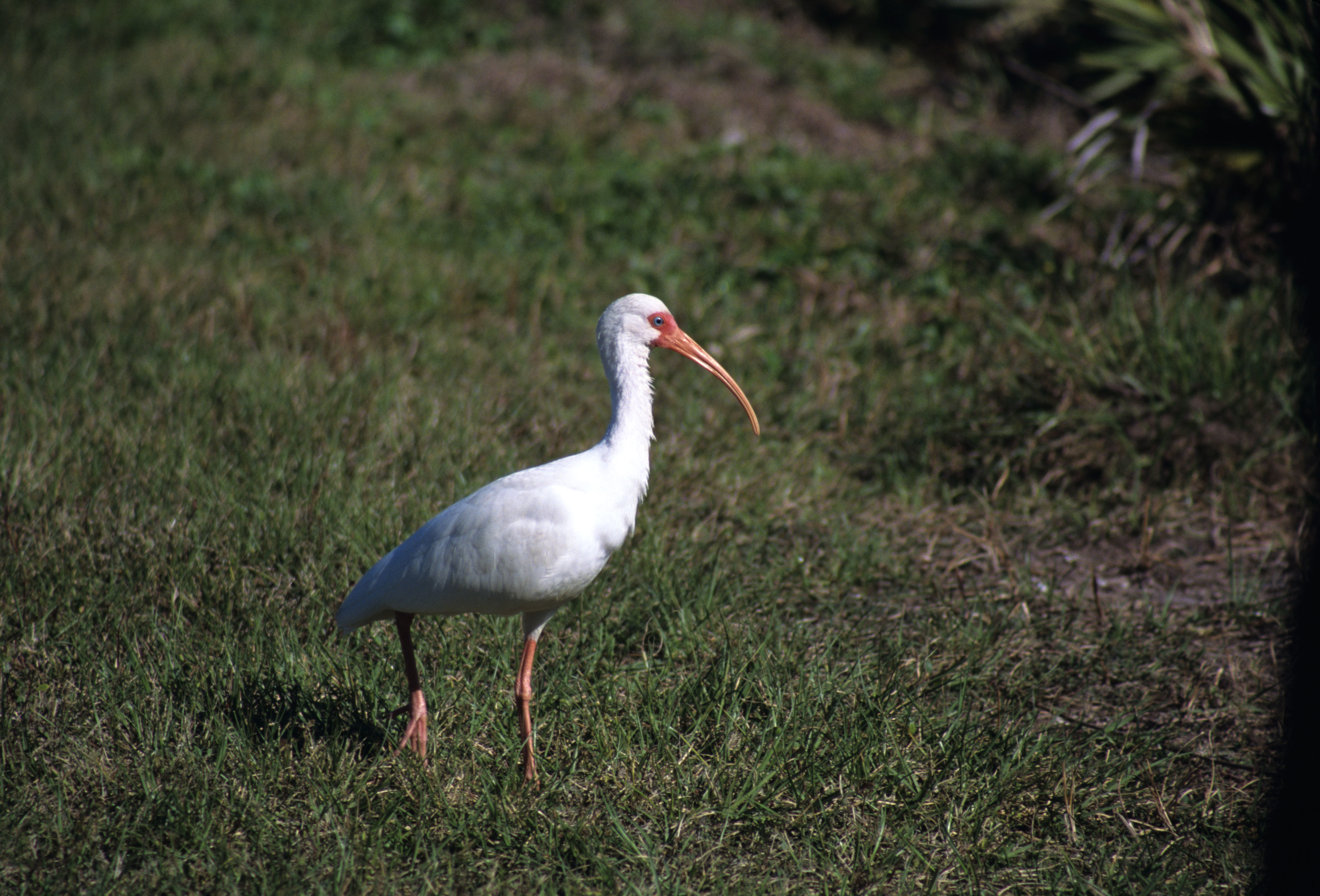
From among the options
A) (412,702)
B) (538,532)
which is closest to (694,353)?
(538,532)

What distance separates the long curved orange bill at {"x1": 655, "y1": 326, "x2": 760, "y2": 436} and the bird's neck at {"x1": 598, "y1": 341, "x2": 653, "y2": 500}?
0.31 feet

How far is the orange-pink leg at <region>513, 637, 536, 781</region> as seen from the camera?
3.12 meters

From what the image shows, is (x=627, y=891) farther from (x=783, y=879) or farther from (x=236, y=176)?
(x=236, y=176)

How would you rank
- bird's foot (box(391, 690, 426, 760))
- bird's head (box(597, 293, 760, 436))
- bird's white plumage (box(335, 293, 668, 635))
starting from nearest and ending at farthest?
bird's white plumage (box(335, 293, 668, 635)), bird's foot (box(391, 690, 426, 760)), bird's head (box(597, 293, 760, 436))

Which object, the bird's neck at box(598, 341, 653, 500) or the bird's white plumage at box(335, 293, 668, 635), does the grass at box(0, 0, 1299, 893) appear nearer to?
the bird's white plumage at box(335, 293, 668, 635)

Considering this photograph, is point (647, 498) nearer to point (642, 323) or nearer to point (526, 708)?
point (642, 323)

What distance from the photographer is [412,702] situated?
3.13m

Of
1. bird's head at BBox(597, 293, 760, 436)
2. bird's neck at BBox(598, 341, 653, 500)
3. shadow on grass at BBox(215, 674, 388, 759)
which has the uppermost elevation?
bird's head at BBox(597, 293, 760, 436)

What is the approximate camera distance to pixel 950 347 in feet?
19.3

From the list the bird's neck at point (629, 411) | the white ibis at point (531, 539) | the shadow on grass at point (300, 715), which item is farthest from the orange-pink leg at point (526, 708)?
the bird's neck at point (629, 411)

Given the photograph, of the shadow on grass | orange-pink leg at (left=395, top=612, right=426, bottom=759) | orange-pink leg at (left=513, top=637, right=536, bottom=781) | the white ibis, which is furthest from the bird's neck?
the shadow on grass

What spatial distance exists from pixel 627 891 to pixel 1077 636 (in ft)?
6.82

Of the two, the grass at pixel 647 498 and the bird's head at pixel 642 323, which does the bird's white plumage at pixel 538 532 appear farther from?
the grass at pixel 647 498

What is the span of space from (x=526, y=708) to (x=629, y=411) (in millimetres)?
897
